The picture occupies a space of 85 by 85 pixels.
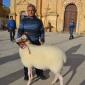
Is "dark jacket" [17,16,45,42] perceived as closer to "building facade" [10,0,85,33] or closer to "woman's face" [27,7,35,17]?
"woman's face" [27,7,35,17]

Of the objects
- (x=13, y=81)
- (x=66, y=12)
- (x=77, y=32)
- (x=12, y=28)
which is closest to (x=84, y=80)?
(x=13, y=81)

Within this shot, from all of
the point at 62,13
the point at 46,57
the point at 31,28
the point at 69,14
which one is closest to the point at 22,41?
the point at 46,57

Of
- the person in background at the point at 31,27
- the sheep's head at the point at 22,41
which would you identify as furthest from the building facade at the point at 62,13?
the sheep's head at the point at 22,41

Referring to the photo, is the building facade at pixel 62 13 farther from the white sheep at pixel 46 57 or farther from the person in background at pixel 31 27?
the white sheep at pixel 46 57

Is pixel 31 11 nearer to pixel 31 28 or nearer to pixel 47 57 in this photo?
pixel 31 28

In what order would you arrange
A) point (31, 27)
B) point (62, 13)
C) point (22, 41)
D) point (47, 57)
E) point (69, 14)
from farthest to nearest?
point (62, 13) < point (69, 14) < point (31, 27) < point (22, 41) < point (47, 57)

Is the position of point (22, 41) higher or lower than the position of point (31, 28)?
lower

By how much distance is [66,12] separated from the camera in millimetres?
45219

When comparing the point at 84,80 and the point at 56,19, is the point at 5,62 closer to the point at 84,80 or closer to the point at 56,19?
the point at 84,80

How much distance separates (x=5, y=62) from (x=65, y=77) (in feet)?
10.8

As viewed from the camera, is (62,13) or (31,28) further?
(62,13)

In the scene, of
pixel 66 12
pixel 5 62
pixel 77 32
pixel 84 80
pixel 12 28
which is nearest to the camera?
pixel 84 80

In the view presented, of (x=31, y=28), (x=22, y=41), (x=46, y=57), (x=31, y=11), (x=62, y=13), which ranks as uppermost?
(x=31, y=11)

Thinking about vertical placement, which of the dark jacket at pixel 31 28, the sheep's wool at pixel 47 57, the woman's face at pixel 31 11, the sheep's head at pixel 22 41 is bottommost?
the sheep's wool at pixel 47 57
